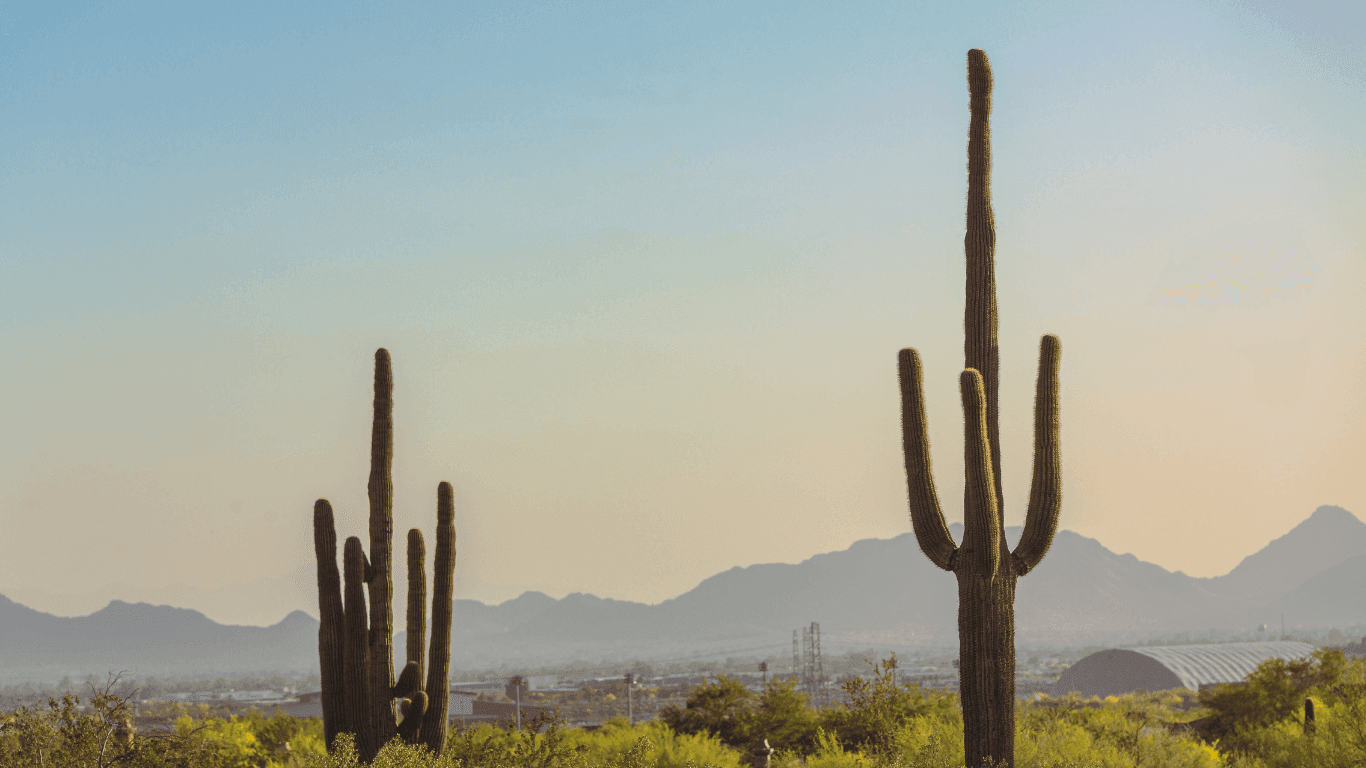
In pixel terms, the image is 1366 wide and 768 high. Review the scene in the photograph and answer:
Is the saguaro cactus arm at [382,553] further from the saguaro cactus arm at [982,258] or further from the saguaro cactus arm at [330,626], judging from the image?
the saguaro cactus arm at [982,258]

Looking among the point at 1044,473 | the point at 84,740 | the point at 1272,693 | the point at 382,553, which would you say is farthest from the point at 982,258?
the point at 1272,693

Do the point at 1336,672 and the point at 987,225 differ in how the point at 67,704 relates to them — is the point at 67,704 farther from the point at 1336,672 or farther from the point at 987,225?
Answer: the point at 1336,672

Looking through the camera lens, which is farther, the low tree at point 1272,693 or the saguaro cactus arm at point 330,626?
the low tree at point 1272,693

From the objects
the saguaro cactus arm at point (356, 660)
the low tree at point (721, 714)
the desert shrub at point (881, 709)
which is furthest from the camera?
the low tree at point (721, 714)

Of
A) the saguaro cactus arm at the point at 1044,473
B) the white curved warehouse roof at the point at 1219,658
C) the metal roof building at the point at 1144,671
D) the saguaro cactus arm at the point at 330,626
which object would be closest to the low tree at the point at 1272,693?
the saguaro cactus arm at the point at 1044,473

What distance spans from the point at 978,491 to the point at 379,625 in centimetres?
777

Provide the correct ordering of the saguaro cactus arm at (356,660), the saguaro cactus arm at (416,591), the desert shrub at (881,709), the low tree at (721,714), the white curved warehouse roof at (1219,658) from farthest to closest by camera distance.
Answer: the white curved warehouse roof at (1219,658) < the low tree at (721,714) < the desert shrub at (881,709) < the saguaro cactus arm at (416,591) < the saguaro cactus arm at (356,660)

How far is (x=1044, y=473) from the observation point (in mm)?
12812

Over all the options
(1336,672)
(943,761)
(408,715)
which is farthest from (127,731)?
(1336,672)

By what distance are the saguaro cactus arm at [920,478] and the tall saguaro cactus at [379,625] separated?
6.39 metres

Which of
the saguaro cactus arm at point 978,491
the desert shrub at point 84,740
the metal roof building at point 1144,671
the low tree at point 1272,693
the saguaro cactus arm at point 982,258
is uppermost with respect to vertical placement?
the saguaro cactus arm at point 982,258

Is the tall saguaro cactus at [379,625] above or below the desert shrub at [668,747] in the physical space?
above

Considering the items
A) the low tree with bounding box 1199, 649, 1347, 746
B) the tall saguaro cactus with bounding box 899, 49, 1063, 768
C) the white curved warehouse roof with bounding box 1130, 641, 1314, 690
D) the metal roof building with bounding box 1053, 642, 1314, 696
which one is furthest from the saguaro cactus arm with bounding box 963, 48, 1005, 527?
the metal roof building with bounding box 1053, 642, 1314, 696

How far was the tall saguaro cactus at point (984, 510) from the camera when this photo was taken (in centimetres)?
1216
